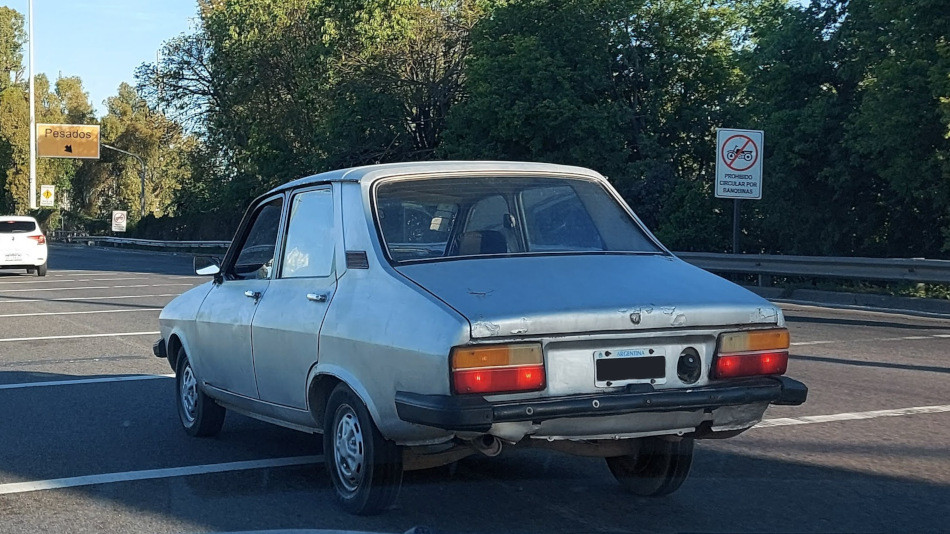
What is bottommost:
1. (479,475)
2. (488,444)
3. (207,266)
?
(479,475)

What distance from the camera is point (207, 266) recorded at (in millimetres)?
7539

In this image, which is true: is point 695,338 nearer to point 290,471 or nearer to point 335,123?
point 290,471

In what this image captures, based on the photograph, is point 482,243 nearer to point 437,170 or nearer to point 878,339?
point 437,170

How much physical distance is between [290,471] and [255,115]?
45988mm

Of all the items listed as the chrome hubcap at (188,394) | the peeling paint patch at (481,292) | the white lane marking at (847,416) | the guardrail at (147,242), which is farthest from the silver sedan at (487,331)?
the guardrail at (147,242)

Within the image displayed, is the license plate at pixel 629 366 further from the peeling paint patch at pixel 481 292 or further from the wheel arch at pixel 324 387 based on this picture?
the wheel arch at pixel 324 387

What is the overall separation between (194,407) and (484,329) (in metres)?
3.50

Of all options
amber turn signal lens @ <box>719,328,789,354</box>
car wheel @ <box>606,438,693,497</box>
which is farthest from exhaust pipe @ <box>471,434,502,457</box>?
amber turn signal lens @ <box>719,328,789,354</box>

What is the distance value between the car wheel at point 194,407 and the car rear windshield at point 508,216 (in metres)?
2.37

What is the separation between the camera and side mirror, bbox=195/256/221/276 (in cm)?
747

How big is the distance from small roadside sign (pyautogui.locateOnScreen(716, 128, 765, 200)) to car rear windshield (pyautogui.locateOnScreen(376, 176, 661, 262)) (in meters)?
16.3

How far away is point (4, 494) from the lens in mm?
6000

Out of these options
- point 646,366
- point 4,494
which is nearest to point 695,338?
point 646,366

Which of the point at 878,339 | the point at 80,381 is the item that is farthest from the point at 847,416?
the point at 80,381
